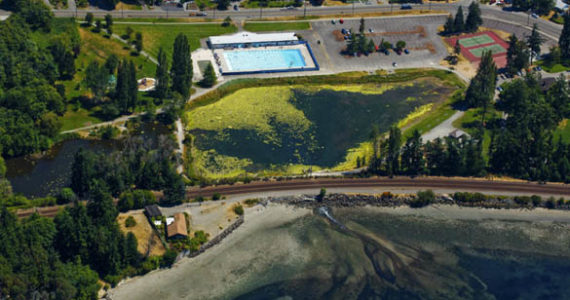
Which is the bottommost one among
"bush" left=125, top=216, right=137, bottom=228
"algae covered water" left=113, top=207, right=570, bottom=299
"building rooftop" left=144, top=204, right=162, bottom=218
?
"algae covered water" left=113, top=207, right=570, bottom=299

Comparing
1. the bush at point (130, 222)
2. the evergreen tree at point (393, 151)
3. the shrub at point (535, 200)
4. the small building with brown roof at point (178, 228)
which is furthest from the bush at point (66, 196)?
the shrub at point (535, 200)

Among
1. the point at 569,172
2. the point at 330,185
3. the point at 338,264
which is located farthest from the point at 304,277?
the point at 569,172

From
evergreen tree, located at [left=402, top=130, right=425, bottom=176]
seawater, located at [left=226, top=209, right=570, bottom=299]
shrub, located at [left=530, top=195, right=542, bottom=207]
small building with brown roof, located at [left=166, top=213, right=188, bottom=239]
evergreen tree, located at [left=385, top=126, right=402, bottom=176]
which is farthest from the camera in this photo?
evergreen tree, located at [left=402, top=130, right=425, bottom=176]

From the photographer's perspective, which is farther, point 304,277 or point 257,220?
point 257,220

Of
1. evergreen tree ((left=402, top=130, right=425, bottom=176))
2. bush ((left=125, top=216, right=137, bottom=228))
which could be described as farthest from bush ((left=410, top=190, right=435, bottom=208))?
bush ((left=125, top=216, right=137, bottom=228))

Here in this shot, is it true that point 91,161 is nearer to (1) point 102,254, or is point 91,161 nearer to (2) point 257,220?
(1) point 102,254

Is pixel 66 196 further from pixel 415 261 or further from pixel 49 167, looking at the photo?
pixel 415 261

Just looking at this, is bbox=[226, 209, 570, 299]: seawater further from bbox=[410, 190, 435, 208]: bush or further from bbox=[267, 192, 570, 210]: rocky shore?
bbox=[410, 190, 435, 208]: bush
